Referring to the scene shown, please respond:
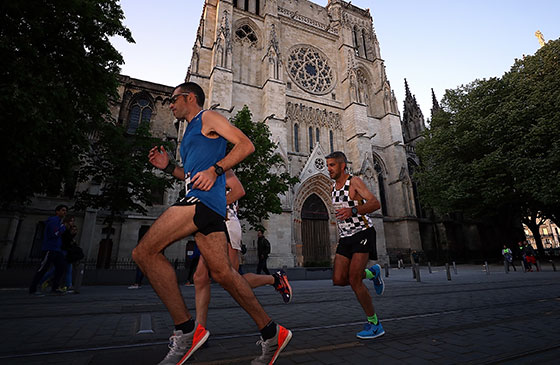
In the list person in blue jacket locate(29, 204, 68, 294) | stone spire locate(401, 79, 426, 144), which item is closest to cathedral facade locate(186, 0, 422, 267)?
stone spire locate(401, 79, 426, 144)

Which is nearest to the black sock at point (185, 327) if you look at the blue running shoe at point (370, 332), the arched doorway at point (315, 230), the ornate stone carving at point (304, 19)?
the blue running shoe at point (370, 332)

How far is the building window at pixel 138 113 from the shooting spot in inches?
877

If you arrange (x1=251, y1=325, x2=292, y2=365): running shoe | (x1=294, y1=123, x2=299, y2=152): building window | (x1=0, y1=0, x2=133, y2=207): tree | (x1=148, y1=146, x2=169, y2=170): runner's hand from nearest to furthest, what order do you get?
(x1=251, y1=325, x2=292, y2=365): running shoe < (x1=148, y1=146, x2=169, y2=170): runner's hand < (x1=0, y1=0, x2=133, y2=207): tree < (x1=294, y1=123, x2=299, y2=152): building window

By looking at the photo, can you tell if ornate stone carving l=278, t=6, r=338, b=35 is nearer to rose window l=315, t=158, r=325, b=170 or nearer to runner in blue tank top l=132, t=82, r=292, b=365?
rose window l=315, t=158, r=325, b=170

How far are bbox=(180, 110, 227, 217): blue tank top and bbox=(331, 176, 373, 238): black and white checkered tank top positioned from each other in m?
1.54

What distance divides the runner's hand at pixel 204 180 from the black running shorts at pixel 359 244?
1699 millimetres

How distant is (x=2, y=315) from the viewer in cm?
374

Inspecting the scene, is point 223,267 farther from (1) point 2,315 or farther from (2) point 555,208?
(2) point 555,208

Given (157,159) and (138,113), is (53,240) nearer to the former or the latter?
(157,159)

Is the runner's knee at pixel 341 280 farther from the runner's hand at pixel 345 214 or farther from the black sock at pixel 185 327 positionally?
the black sock at pixel 185 327

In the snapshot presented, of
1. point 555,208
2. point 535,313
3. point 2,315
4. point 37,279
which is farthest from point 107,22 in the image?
point 555,208

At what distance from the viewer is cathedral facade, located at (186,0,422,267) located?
20172 mm

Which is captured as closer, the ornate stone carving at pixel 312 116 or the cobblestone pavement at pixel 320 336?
the cobblestone pavement at pixel 320 336

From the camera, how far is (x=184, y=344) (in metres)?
1.91
